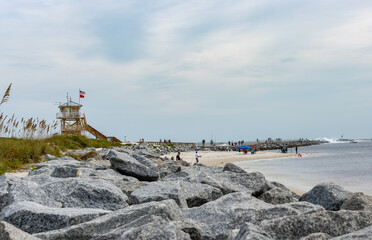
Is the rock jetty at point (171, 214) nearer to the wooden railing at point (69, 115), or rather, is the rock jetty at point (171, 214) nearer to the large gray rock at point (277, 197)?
the large gray rock at point (277, 197)

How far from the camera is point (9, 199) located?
4.61 m

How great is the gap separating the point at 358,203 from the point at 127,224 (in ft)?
10.9

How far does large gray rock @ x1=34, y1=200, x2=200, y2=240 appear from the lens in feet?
9.87

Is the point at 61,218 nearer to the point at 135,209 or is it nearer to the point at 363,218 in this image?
the point at 135,209

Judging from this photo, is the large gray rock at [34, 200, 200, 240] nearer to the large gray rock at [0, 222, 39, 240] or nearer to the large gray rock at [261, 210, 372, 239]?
the large gray rock at [0, 222, 39, 240]

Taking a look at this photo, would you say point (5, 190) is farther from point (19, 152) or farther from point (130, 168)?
point (19, 152)

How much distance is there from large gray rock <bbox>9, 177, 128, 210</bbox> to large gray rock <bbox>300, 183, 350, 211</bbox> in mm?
3080

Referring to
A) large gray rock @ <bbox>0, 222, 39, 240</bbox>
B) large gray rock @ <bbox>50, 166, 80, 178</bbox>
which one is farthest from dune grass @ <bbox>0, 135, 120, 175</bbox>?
large gray rock @ <bbox>0, 222, 39, 240</bbox>

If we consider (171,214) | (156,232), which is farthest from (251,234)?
(171,214)

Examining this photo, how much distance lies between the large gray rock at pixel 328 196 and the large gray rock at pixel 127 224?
296 cm

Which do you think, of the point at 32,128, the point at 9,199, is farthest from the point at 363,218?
the point at 32,128

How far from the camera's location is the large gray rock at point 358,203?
15.5 ft

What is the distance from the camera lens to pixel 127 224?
320 cm

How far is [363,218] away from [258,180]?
136 inches
